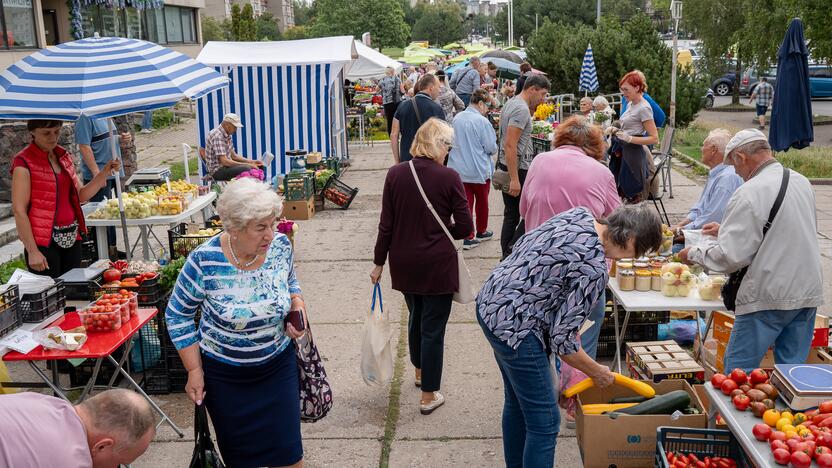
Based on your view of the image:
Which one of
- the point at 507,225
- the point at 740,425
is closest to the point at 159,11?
the point at 507,225

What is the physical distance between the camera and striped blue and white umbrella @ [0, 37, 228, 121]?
5.35m

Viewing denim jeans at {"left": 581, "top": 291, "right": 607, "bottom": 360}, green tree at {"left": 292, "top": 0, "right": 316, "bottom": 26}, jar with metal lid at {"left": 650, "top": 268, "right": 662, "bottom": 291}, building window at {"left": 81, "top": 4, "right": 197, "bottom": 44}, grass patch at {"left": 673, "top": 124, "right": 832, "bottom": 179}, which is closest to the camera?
denim jeans at {"left": 581, "top": 291, "right": 607, "bottom": 360}

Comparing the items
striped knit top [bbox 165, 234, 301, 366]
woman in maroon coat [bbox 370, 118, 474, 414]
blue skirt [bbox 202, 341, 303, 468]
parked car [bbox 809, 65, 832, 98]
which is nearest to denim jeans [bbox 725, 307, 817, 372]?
woman in maroon coat [bbox 370, 118, 474, 414]

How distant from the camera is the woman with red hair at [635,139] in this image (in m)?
8.54

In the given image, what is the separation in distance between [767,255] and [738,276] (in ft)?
0.71

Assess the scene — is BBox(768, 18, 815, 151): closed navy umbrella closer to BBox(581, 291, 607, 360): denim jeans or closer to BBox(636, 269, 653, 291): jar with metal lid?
BBox(636, 269, 653, 291): jar with metal lid

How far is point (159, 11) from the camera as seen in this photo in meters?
31.8

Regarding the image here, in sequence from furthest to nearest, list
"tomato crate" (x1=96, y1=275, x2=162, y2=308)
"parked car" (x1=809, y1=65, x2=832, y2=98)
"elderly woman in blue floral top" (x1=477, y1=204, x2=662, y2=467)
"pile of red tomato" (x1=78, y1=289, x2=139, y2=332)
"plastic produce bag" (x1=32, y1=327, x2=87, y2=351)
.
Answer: "parked car" (x1=809, y1=65, x2=832, y2=98) < "tomato crate" (x1=96, y1=275, x2=162, y2=308) < "pile of red tomato" (x1=78, y1=289, x2=139, y2=332) < "plastic produce bag" (x1=32, y1=327, x2=87, y2=351) < "elderly woman in blue floral top" (x1=477, y1=204, x2=662, y2=467)

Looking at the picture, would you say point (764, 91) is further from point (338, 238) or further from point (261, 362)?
point (261, 362)

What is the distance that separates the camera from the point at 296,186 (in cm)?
1062

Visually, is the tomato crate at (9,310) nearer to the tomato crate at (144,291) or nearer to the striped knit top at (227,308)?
the tomato crate at (144,291)

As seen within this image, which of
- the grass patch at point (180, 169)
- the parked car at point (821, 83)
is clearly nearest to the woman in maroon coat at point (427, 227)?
the grass patch at point (180, 169)

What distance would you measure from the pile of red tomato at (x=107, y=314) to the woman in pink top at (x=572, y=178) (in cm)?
255

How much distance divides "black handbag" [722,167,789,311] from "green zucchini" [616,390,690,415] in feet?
1.94
